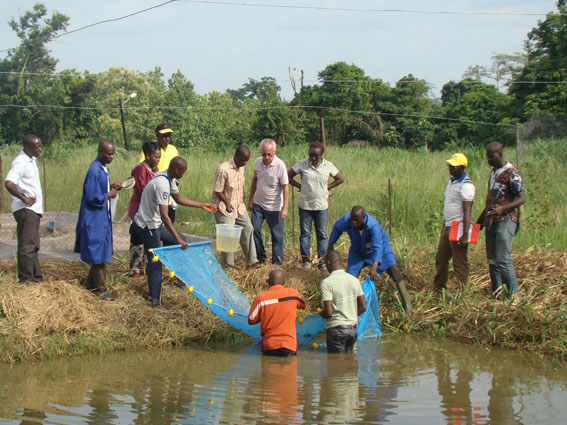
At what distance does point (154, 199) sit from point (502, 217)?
12.9 feet

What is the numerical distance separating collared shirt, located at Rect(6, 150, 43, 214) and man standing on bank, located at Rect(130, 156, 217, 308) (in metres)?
1.12

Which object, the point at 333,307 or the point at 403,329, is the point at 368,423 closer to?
the point at 333,307

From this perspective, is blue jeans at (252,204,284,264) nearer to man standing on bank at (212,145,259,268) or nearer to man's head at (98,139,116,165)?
man standing on bank at (212,145,259,268)

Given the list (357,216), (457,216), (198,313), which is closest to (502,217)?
(457,216)

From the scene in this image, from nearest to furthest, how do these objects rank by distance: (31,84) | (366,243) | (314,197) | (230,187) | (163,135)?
(366,243)
(163,135)
(230,187)
(314,197)
(31,84)

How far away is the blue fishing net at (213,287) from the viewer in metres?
6.79

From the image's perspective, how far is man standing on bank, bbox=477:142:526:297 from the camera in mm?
7082

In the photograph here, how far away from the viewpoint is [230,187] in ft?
26.8

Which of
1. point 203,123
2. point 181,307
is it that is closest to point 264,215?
point 181,307

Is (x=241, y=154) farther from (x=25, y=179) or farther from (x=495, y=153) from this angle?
(x=495, y=153)

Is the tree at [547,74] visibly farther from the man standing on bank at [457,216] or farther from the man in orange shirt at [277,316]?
the man in orange shirt at [277,316]

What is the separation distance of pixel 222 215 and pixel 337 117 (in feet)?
60.7

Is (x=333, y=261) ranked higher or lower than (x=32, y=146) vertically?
lower

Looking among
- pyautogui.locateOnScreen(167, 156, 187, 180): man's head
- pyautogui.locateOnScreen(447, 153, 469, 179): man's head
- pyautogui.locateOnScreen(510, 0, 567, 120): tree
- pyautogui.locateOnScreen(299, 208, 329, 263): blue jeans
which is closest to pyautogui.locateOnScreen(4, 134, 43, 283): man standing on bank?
pyautogui.locateOnScreen(167, 156, 187, 180): man's head
